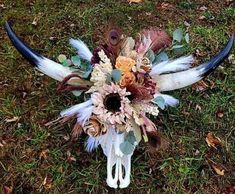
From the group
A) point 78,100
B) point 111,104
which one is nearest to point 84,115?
point 111,104

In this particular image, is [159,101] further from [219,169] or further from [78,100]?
[78,100]

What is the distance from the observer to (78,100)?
2.96m

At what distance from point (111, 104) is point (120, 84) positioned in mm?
118

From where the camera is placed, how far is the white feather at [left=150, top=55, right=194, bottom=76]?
244cm

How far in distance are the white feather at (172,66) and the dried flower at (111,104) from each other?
0.32 meters

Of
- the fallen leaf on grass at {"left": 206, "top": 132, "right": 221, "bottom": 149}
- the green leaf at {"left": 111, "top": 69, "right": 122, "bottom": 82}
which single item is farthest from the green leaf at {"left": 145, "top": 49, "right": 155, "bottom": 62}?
the fallen leaf on grass at {"left": 206, "top": 132, "right": 221, "bottom": 149}

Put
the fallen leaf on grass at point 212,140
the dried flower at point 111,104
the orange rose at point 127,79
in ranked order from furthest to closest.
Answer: the fallen leaf on grass at point 212,140 → the orange rose at point 127,79 → the dried flower at point 111,104

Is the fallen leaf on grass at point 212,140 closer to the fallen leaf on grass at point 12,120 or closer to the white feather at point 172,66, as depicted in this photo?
the white feather at point 172,66

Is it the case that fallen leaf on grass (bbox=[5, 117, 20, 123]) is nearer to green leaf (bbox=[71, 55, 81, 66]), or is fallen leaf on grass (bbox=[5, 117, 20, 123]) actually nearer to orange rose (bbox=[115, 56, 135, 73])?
green leaf (bbox=[71, 55, 81, 66])

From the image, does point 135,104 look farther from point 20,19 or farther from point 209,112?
point 20,19

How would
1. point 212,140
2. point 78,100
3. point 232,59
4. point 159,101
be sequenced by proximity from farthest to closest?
point 232,59 → point 78,100 → point 212,140 → point 159,101

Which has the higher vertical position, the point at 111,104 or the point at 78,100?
Result: the point at 111,104

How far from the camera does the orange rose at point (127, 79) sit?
225 centimetres

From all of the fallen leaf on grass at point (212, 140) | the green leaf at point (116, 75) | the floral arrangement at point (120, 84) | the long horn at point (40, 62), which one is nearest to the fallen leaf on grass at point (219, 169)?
the fallen leaf on grass at point (212, 140)
